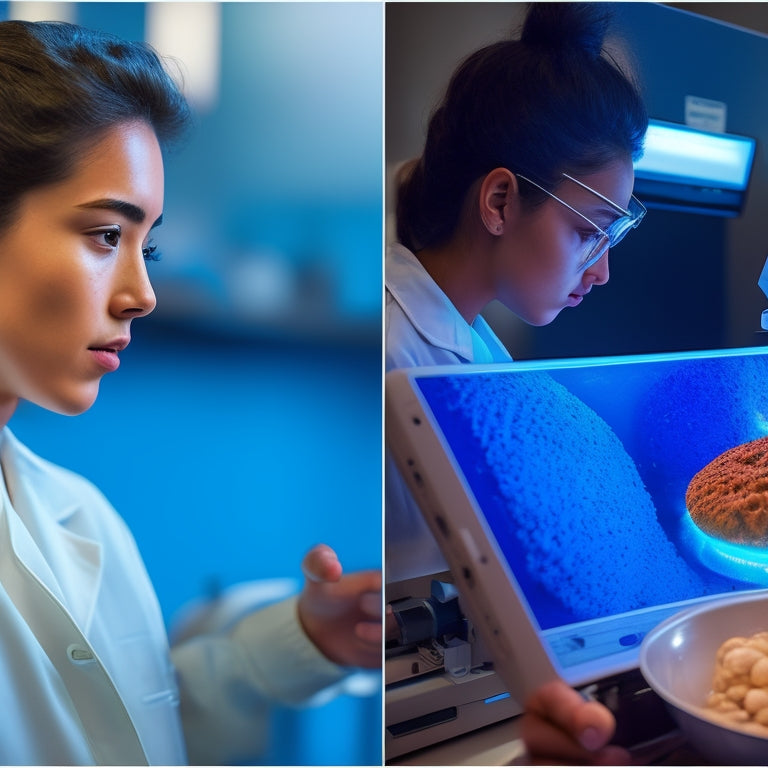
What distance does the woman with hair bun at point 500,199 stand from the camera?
1259 mm

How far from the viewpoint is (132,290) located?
1.22 meters

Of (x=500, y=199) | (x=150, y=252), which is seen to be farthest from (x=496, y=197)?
(x=150, y=252)

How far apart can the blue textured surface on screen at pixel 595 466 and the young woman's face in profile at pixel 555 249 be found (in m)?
0.15

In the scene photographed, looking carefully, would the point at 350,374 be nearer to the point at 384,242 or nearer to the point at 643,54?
the point at 384,242

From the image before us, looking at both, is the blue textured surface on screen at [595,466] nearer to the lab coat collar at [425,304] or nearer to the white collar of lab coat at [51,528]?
the lab coat collar at [425,304]

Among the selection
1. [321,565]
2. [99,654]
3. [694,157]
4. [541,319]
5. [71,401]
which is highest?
[694,157]

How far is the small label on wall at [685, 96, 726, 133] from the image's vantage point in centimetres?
136

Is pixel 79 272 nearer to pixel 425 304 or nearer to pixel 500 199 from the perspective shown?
pixel 425 304

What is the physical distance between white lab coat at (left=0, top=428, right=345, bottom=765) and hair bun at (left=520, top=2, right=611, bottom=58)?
0.99m

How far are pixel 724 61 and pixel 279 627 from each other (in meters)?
1.20

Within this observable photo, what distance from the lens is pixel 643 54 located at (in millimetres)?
1333

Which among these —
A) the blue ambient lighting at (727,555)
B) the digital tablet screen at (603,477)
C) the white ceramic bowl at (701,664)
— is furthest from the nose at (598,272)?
the white ceramic bowl at (701,664)

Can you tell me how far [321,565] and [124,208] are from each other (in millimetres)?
625

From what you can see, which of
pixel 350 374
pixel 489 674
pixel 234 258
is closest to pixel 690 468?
pixel 489 674
